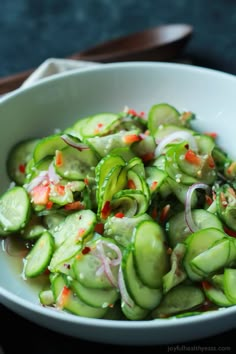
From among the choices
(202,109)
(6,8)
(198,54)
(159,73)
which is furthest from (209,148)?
(6,8)

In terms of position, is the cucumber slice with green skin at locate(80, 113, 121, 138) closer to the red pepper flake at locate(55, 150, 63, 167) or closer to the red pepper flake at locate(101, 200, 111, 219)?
the red pepper flake at locate(55, 150, 63, 167)

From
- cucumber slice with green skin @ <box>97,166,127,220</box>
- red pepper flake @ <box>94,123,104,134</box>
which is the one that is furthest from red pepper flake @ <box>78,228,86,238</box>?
red pepper flake @ <box>94,123,104,134</box>

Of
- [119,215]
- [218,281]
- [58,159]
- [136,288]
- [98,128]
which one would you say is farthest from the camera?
[98,128]

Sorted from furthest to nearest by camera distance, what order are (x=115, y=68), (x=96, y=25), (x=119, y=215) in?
1. (x=96, y=25)
2. (x=115, y=68)
3. (x=119, y=215)

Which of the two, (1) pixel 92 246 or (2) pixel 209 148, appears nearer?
(1) pixel 92 246

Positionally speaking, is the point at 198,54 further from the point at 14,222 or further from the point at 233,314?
the point at 233,314

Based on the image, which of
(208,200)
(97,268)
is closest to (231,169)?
(208,200)

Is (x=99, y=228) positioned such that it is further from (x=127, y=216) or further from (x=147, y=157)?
(x=147, y=157)
